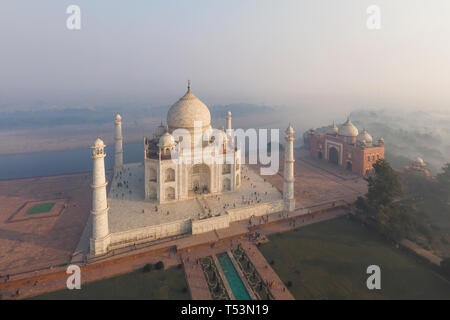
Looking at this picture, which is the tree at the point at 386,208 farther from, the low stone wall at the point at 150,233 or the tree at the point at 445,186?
the low stone wall at the point at 150,233

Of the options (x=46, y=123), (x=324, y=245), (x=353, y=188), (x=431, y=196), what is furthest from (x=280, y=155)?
(x=46, y=123)

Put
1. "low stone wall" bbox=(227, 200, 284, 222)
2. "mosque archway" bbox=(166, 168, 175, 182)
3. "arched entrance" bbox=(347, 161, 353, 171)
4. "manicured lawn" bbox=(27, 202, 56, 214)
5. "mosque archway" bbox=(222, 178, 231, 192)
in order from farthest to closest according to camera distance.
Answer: "arched entrance" bbox=(347, 161, 353, 171), "mosque archway" bbox=(222, 178, 231, 192), "manicured lawn" bbox=(27, 202, 56, 214), "mosque archway" bbox=(166, 168, 175, 182), "low stone wall" bbox=(227, 200, 284, 222)

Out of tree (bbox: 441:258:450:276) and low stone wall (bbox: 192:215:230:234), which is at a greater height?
low stone wall (bbox: 192:215:230:234)

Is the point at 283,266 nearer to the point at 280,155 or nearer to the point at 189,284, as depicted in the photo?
the point at 189,284

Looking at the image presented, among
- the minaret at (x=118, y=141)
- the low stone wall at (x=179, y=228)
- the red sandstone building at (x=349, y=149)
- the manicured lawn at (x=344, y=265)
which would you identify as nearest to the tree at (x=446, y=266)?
the manicured lawn at (x=344, y=265)

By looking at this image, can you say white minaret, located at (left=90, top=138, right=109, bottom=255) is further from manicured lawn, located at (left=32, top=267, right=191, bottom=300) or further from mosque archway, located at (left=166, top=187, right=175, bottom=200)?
mosque archway, located at (left=166, top=187, right=175, bottom=200)

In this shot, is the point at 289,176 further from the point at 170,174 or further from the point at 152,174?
the point at 152,174

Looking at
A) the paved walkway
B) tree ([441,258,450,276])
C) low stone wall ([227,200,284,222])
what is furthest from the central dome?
tree ([441,258,450,276])

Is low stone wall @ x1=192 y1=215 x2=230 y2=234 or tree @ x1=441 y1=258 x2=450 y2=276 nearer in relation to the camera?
tree @ x1=441 y1=258 x2=450 y2=276
